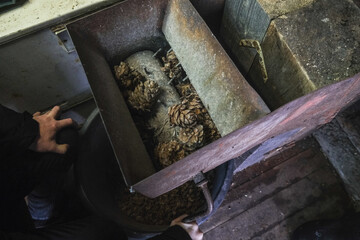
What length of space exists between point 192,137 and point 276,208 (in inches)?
50.2

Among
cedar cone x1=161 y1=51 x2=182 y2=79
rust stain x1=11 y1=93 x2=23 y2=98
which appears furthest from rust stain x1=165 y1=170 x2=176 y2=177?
rust stain x1=11 y1=93 x2=23 y2=98

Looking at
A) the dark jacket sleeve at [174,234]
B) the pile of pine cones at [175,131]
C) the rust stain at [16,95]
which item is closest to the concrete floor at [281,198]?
the pile of pine cones at [175,131]

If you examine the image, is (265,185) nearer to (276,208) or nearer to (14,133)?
(276,208)

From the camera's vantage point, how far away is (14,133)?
1469 millimetres

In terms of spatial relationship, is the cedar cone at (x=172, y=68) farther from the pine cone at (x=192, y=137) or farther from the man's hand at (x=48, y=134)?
the man's hand at (x=48, y=134)

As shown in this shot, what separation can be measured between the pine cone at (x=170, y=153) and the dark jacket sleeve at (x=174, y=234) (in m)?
0.37

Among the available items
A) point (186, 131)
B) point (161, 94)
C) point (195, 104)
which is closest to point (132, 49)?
point (161, 94)

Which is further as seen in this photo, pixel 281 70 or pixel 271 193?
pixel 271 193

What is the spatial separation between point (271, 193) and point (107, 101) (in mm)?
1591

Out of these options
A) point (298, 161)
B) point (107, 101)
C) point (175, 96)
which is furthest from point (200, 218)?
point (298, 161)

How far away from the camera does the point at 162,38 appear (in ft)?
5.82

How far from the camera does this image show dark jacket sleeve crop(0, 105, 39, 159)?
145 centimetres

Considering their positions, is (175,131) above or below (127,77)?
below

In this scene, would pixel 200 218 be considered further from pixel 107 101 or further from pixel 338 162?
pixel 338 162
